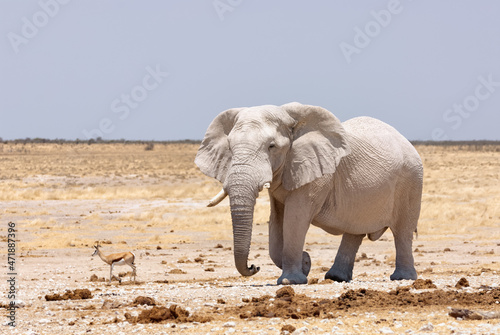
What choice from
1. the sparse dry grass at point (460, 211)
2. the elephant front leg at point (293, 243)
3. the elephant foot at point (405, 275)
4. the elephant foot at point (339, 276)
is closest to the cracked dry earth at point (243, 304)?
the elephant front leg at point (293, 243)

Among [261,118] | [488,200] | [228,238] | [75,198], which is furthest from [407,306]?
[75,198]

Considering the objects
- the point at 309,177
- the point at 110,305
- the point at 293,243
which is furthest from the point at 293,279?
the point at 110,305

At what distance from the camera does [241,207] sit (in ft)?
35.9

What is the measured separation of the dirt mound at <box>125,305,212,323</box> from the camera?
926cm

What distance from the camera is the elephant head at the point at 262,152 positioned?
11023 mm

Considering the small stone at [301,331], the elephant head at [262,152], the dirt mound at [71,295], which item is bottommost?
the dirt mound at [71,295]

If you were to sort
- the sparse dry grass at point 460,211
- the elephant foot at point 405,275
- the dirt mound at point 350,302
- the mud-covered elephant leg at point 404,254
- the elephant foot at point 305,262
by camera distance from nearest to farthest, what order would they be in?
1. the dirt mound at point 350,302
2. the elephant foot at point 305,262
3. the elephant foot at point 405,275
4. the mud-covered elephant leg at point 404,254
5. the sparse dry grass at point 460,211

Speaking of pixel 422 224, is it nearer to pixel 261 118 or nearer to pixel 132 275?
pixel 132 275

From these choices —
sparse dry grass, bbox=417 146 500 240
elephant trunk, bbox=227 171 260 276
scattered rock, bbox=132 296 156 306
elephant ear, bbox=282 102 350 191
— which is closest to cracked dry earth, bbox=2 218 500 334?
scattered rock, bbox=132 296 156 306

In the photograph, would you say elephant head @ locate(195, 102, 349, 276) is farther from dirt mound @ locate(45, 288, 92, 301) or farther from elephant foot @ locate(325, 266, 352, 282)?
elephant foot @ locate(325, 266, 352, 282)

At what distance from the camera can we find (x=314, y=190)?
1223 cm

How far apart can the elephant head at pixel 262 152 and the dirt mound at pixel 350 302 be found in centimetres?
110

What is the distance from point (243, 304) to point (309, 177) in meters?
2.45

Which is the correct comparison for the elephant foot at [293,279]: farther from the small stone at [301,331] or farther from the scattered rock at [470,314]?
the small stone at [301,331]
